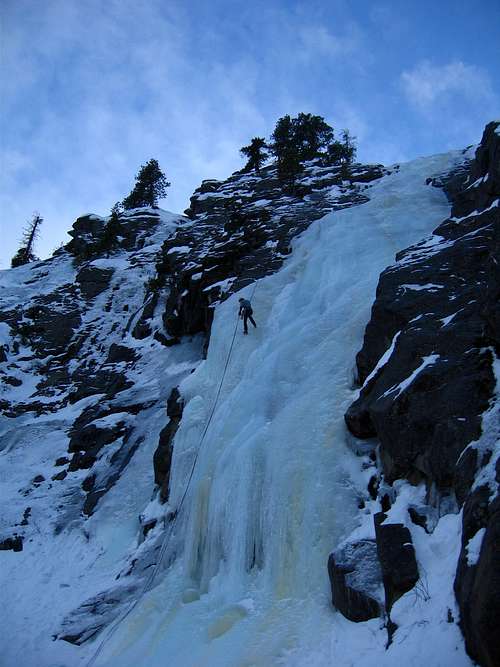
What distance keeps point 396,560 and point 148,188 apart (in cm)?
3908

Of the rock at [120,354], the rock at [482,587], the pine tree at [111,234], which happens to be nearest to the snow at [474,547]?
the rock at [482,587]

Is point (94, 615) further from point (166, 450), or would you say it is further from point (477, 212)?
point (477, 212)

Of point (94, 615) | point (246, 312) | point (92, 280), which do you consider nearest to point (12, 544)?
point (94, 615)

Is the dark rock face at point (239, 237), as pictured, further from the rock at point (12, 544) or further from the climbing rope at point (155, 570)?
the rock at point (12, 544)

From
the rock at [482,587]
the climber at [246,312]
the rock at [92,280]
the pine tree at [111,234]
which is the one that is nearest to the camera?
the rock at [482,587]

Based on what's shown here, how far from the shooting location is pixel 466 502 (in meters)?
4.91

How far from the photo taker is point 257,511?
26.6 feet

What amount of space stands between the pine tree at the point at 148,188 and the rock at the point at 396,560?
3752 cm

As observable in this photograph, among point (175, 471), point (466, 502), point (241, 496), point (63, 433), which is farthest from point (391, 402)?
point (63, 433)

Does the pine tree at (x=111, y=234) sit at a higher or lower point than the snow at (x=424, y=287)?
higher

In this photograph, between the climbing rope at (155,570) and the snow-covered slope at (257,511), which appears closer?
the snow-covered slope at (257,511)

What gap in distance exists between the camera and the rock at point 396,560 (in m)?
5.29

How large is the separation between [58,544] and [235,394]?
21.3 ft

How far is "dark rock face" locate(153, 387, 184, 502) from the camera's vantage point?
40.7 ft
